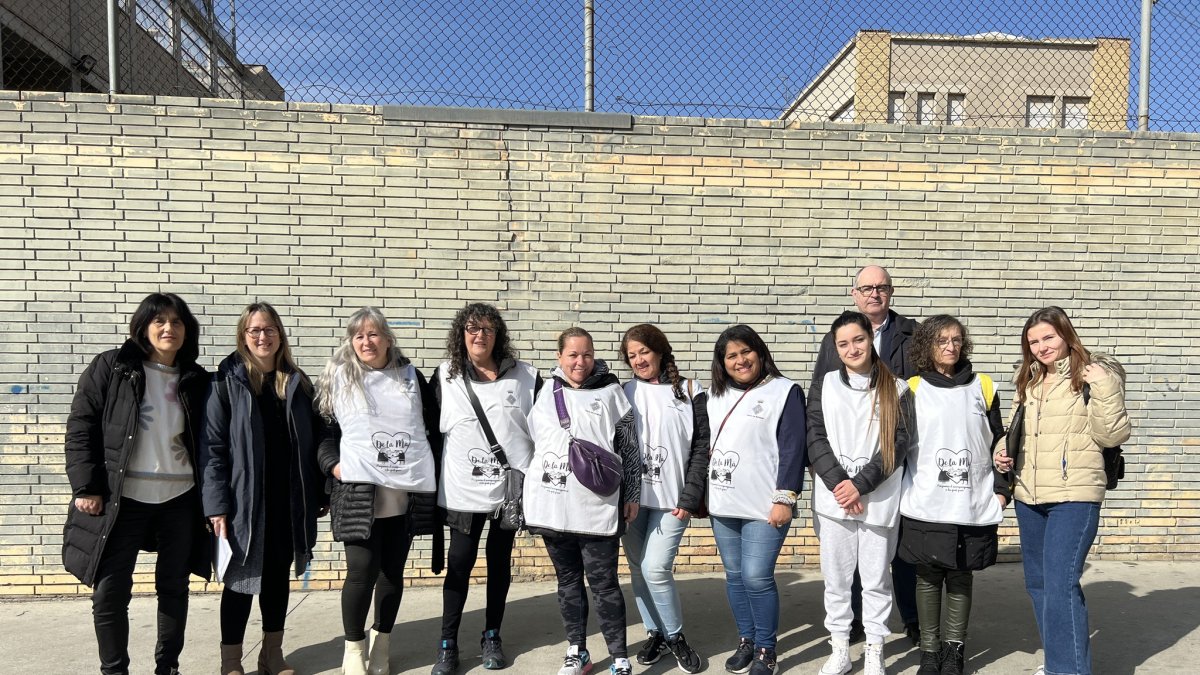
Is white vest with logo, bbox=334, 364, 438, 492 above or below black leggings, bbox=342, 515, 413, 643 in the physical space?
above

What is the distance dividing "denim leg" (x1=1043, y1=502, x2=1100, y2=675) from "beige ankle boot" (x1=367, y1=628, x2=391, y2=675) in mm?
2998

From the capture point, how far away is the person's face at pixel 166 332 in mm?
3490

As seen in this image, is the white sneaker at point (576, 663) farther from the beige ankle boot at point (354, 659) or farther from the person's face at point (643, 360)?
the person's face at point (643, 360)

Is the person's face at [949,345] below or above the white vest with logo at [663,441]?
above

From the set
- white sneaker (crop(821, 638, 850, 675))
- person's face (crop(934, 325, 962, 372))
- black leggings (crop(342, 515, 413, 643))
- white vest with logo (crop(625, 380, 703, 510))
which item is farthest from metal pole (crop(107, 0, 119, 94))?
white sneaker (crop(821, 638, 850, 675))

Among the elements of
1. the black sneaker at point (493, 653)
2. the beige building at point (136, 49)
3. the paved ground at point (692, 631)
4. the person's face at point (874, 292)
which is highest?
the beige building at point (136, 49)

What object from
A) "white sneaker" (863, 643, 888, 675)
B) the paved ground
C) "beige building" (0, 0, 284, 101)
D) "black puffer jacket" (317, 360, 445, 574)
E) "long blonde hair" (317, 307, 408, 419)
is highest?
"beige building" (0, 0, 284, 101)

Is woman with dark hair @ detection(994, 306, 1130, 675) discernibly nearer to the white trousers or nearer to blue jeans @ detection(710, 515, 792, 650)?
the white trousers

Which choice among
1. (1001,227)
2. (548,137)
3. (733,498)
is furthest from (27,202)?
(1001,227)

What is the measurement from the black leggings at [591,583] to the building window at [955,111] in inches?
154

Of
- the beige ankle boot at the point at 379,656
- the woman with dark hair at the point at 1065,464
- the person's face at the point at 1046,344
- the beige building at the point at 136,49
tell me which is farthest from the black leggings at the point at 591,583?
the beige building at the point at 136,49

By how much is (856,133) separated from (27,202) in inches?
206

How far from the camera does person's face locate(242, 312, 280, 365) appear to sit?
11.8 feet

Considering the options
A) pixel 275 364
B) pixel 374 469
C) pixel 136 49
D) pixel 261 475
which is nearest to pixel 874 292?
pixel 374 469
